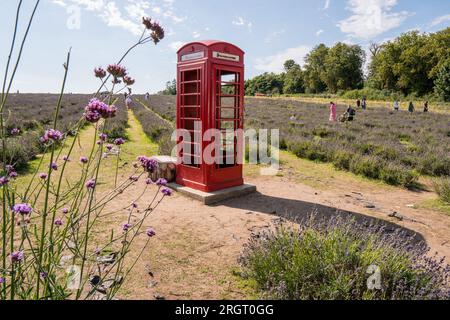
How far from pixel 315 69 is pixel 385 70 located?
27.1 meters

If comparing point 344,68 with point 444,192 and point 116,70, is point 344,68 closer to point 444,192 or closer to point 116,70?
point 444,192

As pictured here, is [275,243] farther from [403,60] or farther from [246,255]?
[403,60]

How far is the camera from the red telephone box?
603cm

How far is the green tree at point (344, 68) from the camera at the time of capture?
80.7 metres

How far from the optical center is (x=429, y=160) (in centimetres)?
946

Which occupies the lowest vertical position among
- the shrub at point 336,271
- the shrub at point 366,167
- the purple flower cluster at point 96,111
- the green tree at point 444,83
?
the shrub at point 336,271

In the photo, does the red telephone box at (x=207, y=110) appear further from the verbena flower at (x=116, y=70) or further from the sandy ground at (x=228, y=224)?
the verbena flower at (x=116, y=70)

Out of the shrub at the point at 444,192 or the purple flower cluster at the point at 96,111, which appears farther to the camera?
the shrub at the point at 444,192

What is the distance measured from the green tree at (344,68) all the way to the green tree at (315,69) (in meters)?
4.61

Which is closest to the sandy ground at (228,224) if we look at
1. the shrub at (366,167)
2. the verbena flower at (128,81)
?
the shrub at (366,167)

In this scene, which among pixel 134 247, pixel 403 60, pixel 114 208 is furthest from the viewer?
pixel 403 60

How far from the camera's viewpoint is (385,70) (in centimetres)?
6556
